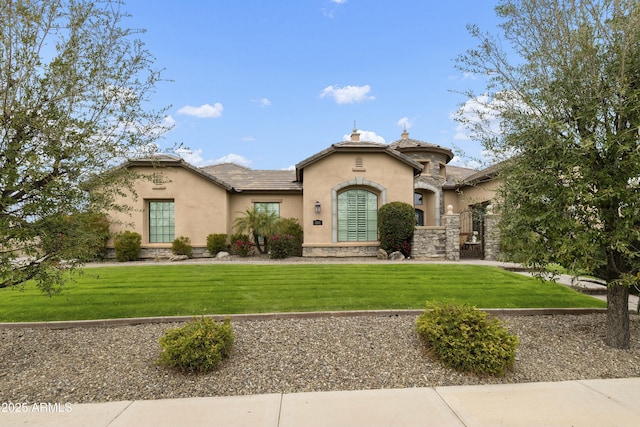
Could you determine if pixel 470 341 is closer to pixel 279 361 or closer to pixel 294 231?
pixel 279 361

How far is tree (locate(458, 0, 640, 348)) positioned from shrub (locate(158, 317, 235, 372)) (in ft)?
15.6

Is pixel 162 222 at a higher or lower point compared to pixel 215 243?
higher

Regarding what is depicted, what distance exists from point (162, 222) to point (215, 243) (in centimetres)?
303

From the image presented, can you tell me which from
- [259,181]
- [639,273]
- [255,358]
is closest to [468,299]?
[639,273]

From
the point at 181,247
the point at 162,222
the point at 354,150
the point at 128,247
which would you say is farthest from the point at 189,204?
the point at 354,150

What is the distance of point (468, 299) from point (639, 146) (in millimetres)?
4242

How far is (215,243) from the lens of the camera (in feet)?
50.4

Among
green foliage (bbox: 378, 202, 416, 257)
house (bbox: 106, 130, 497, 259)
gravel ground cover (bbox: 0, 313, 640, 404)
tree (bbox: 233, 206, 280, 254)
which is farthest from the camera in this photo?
house (bbox: 106, 130, 497, 259)

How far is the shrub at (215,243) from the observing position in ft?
50.3

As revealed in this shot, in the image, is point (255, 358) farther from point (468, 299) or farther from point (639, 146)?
point (639, 146)

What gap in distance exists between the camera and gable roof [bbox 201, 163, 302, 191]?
54.9ft

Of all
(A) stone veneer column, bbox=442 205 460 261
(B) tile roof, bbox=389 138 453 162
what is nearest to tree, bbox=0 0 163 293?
(A) stone veneer column, bbox=442 205 460 261

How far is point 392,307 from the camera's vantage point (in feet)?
21.0

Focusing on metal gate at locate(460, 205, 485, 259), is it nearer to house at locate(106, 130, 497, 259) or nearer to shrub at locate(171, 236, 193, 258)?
house at locate(106, 130, 497, 259)
